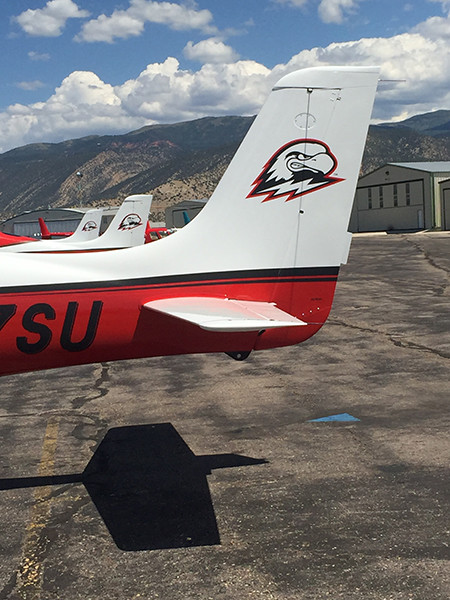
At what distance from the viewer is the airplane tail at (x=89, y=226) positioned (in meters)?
36.8

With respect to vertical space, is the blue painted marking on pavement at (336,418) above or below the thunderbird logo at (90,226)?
below

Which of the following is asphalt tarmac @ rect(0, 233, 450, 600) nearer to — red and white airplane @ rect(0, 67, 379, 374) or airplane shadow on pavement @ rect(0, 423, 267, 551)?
airplane shadow on pavement @ rect(0, 423, 267, 551)

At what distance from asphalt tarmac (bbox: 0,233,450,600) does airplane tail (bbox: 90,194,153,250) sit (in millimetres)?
18140

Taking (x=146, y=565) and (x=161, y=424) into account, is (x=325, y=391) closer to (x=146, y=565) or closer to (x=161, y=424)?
(x=161, y=424)

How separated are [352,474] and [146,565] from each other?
8.64 feet

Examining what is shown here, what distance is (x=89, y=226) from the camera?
37.9 m

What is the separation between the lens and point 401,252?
3881cm

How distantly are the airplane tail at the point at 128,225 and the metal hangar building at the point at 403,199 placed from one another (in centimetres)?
4210

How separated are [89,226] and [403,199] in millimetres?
43047

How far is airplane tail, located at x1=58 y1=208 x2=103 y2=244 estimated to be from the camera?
1448 inches

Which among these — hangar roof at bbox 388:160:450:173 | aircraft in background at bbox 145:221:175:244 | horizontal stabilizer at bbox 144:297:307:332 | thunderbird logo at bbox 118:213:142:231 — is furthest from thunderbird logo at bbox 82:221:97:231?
hangar roof at bbox 388:160:450:173

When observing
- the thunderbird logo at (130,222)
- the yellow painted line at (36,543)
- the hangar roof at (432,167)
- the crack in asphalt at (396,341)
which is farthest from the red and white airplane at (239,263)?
the hangar roof at (432,167)

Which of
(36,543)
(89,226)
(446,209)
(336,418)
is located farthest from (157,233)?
(36,543)

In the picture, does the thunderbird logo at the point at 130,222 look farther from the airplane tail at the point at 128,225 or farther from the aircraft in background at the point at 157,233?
the aircraft in background at the point at 157,233
